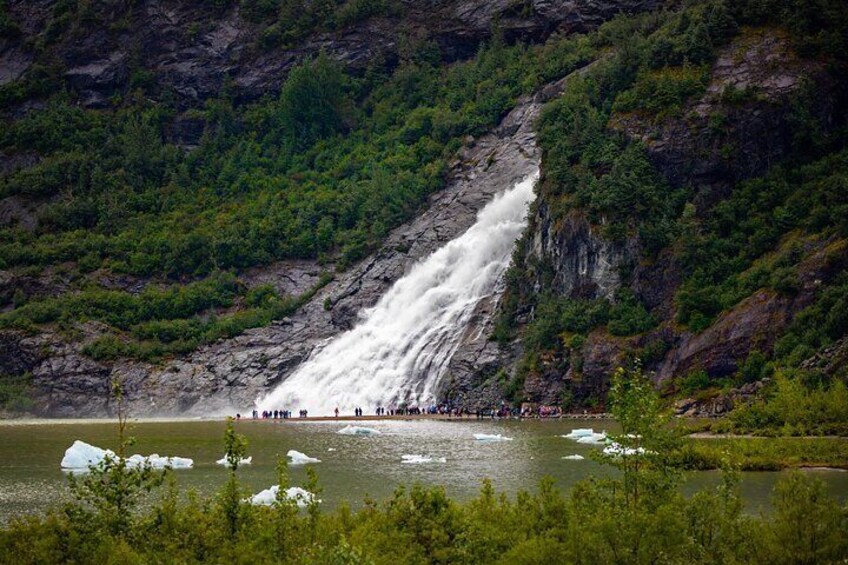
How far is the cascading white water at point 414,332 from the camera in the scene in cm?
10781

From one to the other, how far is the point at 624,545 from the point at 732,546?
10.3 feet

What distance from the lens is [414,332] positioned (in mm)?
112312

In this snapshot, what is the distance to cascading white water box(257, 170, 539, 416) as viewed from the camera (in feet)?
354

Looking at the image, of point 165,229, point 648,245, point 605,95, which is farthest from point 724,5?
point 165,229

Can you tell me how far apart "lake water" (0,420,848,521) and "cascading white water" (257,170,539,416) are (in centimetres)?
1256

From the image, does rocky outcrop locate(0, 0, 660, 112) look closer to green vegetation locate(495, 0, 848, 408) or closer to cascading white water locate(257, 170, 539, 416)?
cascading white water locate(257, 170, 539, 416)

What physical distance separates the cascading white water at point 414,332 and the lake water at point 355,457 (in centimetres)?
1256

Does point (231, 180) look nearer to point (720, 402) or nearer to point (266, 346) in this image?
point (266, 346)

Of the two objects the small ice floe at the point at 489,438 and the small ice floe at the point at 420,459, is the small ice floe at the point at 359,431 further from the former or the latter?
the small ice floe at the point at 420,459

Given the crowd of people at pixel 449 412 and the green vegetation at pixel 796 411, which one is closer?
the green vegetation at pixel 796 411

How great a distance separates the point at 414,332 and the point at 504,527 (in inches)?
3077

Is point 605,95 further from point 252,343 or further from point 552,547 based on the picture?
point 552,547

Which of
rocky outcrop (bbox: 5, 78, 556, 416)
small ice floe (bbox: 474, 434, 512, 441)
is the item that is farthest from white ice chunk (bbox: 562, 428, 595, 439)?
rocky outcrop (bbox: 5, 78, 556, 416)

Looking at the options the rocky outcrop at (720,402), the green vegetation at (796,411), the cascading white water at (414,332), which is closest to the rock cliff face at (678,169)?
the rocky outcrop at (720,402)
